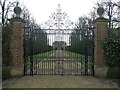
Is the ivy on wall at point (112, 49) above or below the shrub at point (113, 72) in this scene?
above

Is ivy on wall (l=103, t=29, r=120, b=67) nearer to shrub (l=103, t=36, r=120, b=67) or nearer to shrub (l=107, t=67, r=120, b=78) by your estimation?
shrub (l=103, t=36, r=120, b=67)

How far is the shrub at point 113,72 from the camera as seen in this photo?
39.4ft

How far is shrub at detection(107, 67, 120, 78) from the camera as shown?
12016mm

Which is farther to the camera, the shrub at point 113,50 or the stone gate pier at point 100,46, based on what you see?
the stone gate pier at point 100,46

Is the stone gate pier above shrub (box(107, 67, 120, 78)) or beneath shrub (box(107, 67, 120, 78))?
above

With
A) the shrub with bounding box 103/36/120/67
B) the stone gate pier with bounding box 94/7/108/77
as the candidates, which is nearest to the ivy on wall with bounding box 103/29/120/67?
the shrub with bounding box 103/36/120/67

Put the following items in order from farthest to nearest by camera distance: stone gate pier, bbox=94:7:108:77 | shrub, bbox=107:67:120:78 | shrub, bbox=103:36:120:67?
stone gate pier, bbox=94:7:108:77, shrub, bbox=103:36:120:67, shrub, bbox=107:67:120:78

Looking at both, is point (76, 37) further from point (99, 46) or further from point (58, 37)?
point (99, 46)

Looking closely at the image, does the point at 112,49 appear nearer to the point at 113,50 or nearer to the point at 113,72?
the point at 113,50

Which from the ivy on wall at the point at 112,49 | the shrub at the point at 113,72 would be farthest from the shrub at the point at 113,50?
the shrub at the point at 113,72

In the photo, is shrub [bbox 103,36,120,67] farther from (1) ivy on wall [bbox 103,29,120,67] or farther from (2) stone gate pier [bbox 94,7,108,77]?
(2) stone gate pier [bbox 94,7,108,77]

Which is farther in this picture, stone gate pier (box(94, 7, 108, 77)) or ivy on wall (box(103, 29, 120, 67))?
stone gate pier (box(94, 7, 108, 77))

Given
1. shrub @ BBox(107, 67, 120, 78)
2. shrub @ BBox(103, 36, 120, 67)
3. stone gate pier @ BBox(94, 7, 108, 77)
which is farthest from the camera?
stone gate pier @ BBox(94, 7, 108, 77)

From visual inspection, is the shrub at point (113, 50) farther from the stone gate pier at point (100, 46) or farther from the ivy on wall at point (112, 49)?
the stone gate pier at point (100, 46)
